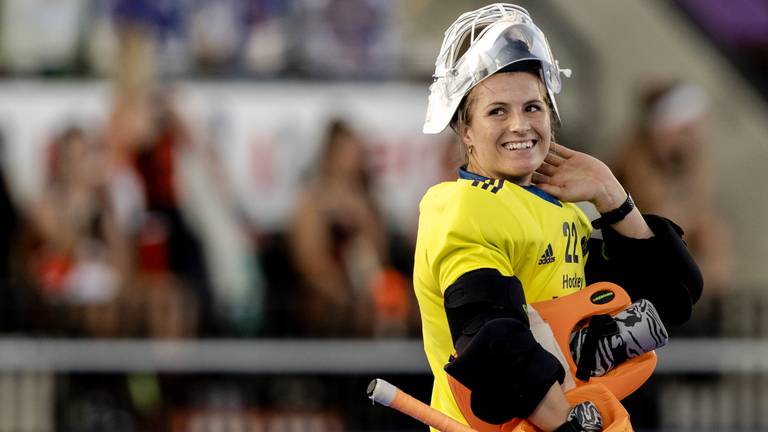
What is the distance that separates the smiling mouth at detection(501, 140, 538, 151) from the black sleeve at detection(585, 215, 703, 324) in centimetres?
44

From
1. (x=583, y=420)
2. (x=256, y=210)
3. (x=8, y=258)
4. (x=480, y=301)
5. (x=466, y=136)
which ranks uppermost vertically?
(x=466, y=136)

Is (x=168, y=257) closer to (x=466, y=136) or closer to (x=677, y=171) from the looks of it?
(x=677, y=171)

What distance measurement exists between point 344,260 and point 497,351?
7.17 meters

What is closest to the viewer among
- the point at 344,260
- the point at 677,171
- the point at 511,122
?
the point at 511,122

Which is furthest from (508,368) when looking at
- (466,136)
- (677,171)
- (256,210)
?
(256,210)

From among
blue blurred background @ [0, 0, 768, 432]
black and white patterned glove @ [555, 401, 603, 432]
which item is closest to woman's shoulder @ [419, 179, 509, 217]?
black and white patterned glove @ [555, 401, 603, 432]

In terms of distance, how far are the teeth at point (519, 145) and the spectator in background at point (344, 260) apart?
679cm

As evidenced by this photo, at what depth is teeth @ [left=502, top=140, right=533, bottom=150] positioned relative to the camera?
4.06 m

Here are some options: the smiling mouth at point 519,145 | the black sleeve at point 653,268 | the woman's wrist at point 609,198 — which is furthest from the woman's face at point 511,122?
the black sleeve at point 653,268

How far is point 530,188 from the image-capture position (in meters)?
4.16

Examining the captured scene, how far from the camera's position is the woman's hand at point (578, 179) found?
167 inches

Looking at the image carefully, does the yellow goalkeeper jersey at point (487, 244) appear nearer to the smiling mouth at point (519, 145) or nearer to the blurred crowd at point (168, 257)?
the smiling mouth at point (519, 145)

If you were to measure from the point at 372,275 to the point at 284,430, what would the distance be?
1175mm

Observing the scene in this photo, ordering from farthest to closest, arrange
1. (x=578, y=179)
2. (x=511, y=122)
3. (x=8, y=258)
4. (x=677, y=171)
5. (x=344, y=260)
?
(x=677, y=171) < (x=8, y=258) < (x=344, y=260) < (x=578, y=179) < (x=511, y=122)
